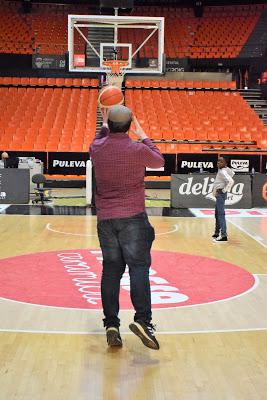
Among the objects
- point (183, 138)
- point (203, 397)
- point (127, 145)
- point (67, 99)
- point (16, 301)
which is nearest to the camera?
point (203, 397)

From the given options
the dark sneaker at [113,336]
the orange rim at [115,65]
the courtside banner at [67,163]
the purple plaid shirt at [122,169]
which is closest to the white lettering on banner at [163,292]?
the dark sneaker at [113,336]

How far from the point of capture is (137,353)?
516 centimetres

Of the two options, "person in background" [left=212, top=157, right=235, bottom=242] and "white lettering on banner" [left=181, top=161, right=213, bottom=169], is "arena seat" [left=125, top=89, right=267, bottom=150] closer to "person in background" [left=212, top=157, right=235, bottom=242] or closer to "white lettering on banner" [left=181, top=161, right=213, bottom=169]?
"white lettering on banner" [left=181, top=161, right=213, bottom=169]

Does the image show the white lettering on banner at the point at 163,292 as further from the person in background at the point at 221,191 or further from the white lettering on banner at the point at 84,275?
the person in background at the point at 221,191

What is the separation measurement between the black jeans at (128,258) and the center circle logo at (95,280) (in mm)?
1413

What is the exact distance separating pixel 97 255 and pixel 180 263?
1.39m

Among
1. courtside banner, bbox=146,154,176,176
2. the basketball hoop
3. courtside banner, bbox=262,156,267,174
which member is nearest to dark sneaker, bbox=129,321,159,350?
the basketball hoop

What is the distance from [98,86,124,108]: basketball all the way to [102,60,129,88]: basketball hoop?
41.3 ft

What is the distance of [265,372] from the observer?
4719mm

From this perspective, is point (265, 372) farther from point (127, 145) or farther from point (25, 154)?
point (25, 154)

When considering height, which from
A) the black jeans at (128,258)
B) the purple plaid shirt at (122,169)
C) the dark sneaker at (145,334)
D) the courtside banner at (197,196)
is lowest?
the courtside banner at (197,196)

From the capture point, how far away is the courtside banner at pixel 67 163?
23.0 metres

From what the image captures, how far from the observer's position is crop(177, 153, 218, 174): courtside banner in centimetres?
2319

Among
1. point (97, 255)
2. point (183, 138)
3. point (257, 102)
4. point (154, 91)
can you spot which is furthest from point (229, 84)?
point (97, 255)
